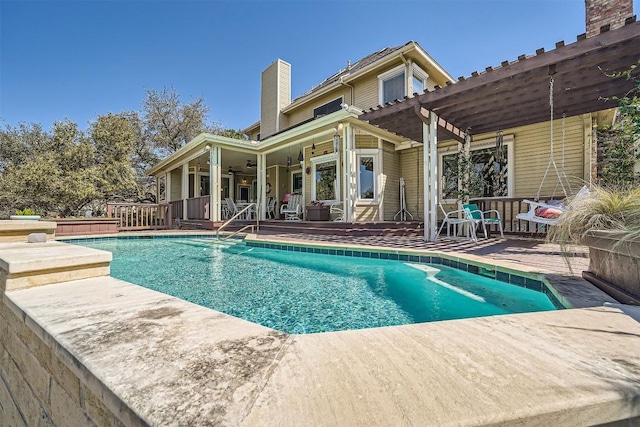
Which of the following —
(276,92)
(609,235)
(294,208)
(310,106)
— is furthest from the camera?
(276,92)

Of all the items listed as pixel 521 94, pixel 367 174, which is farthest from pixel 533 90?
pixel 367 174

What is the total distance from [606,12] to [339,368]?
10.2 meters

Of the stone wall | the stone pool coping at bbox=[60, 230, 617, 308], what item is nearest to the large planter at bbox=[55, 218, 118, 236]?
the stone pool coping at bbox=[60, 230, 617, 308]

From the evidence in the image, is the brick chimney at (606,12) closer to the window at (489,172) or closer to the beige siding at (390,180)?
the window at (489,172)

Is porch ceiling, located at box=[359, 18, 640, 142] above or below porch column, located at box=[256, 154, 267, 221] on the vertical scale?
above

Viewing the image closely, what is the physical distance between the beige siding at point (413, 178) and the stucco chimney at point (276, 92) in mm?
6058

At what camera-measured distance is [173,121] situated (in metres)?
17.0

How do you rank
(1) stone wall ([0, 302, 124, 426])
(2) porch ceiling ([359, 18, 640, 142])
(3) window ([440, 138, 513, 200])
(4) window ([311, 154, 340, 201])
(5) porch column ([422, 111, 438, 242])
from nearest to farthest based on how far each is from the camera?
(1) stone wall ([0, 302, 124, 426])
(2) porch ceiling ([359, 18, 640, 142])
(5) porch column ([422, 111, 438, 242])
(3) window ([440, 138, 513, 200])
(4) window ([311, 154, 340, 201])

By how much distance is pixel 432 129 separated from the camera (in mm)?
5629

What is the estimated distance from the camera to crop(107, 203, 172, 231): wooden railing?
9805mm

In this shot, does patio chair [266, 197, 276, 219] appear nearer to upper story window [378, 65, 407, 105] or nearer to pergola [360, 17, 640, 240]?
upper story window [378, 65, 407, 105]

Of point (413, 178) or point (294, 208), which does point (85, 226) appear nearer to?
point (294, 208)

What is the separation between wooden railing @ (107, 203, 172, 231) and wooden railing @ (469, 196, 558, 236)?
10707 millimetres

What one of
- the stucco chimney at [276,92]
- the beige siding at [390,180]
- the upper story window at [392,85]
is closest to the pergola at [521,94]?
the beige siding at [390,180]
